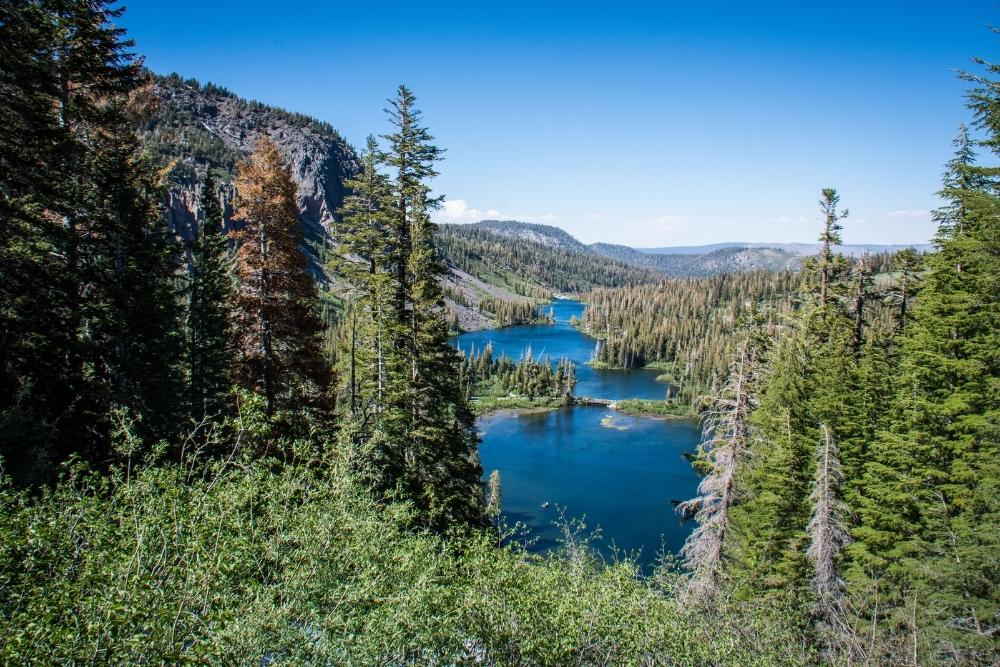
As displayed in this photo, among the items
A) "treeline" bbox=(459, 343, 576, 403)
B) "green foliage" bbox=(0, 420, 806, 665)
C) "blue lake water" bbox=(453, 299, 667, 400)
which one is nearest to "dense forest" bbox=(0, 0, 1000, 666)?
"green foliage" bbox=(0, 420, 806, 665)

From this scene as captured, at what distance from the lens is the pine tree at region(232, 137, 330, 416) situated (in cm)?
1694

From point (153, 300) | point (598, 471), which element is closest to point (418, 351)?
point (153, 300)

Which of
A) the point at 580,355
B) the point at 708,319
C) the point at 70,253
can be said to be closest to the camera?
the point at 70,253

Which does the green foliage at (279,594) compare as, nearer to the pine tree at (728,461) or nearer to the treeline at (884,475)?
the treeline at (884,475)

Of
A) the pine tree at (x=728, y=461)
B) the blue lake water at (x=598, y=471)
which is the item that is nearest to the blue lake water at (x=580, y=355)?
the blue lake water at (x=598, y=471)

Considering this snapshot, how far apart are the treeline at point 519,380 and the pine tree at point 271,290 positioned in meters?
81.0

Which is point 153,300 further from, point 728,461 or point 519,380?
point 519,380

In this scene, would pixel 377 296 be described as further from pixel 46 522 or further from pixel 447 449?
pixel 46 522

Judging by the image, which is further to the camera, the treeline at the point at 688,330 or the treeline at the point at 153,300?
the treeline at the point at 688,330

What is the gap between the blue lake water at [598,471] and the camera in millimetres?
46281

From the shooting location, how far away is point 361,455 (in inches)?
531

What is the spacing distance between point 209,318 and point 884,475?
1095 inches

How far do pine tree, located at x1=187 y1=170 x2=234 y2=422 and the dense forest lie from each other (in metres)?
0.20

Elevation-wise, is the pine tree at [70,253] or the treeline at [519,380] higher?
the pine tree at [70,253]
